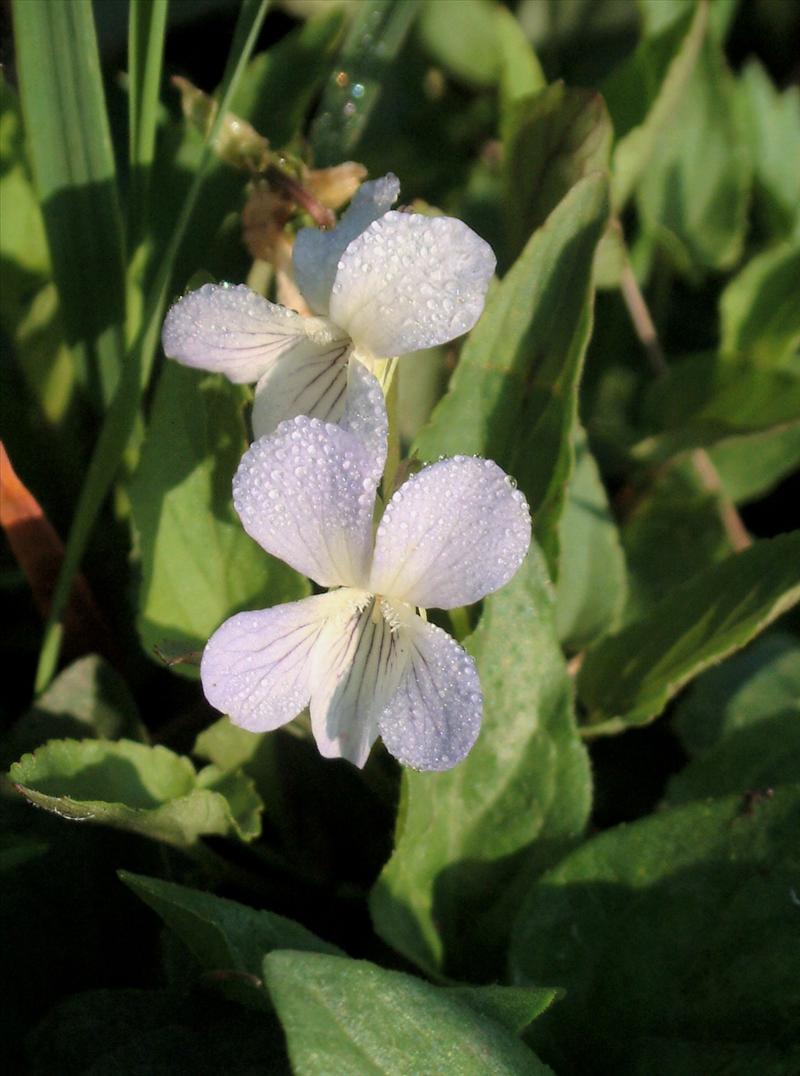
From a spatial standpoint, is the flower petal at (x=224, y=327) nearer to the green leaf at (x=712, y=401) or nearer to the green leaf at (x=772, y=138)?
the green leaf at (x=712, y=401)

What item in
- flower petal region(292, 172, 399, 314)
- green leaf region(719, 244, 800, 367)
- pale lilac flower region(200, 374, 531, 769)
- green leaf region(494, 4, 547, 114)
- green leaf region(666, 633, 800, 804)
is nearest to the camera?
pale lilac flower region(200, 374, 531, 769)

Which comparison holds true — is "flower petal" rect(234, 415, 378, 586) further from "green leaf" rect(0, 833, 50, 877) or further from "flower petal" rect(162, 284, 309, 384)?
"green leaf" rect(0, 833, 50, 877)

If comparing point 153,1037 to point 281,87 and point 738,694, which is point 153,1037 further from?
point 281,87

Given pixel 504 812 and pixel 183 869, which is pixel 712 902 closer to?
pixel 504 812

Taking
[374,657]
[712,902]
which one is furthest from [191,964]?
[712,902]

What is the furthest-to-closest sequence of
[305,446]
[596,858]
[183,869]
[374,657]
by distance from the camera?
[183,869] < [596,858] < [374,657] < [305,446]

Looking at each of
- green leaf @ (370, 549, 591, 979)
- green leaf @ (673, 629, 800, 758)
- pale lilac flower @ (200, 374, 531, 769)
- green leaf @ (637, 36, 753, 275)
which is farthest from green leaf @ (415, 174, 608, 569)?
green leaf @ (637, 36, 753, 275)
